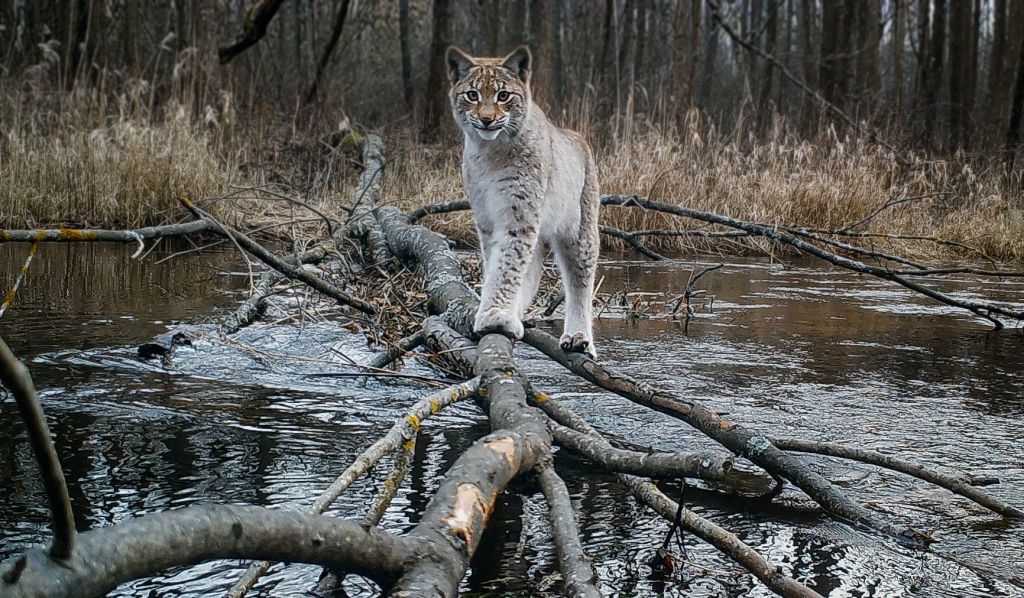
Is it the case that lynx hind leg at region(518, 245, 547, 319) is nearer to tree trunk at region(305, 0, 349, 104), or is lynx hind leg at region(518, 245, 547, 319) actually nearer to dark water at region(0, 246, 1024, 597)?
dark water at region(0, 246, 1024, 597)

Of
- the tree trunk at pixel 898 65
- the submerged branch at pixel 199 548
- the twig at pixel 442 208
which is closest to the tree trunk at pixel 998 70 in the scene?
the tree trunk at pixel 898 65

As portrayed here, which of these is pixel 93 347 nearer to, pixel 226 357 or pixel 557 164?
pixel 226 357

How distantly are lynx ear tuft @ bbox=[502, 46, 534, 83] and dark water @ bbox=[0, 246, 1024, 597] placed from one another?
4.86 feet

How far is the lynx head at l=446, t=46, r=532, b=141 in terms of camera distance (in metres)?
4.64

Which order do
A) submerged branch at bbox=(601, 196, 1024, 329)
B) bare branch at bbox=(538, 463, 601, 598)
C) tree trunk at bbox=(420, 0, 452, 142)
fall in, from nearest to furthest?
bare branch at bbox=(538, 463, 601, 598) → submerged branch at bbox=(601, 196, 1024, 329) → tree trunk at bbox=(420, 0, 452, 142)

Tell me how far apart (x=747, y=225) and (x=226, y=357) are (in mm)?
2843

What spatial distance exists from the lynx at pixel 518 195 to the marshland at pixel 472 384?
237 millimetres

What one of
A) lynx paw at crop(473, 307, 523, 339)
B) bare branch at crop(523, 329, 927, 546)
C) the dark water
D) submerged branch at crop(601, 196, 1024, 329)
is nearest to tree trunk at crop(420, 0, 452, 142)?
the dark water

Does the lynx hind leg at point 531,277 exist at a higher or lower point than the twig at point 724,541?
higher

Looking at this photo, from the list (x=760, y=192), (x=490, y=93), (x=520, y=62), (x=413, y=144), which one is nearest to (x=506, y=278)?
(x=490, y=93)

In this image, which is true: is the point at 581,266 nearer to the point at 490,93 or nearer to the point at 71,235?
the point at 490,93

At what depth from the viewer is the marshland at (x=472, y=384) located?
2334mm

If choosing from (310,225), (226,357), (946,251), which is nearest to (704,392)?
(226,357)

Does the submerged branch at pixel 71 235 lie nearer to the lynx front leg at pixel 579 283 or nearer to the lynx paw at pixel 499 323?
the lynx paw at pixel 499 323
